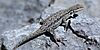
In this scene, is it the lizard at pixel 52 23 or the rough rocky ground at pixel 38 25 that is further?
the lizard at pixel 52 23

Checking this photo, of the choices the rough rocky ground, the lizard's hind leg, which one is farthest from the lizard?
the rough rocky ground

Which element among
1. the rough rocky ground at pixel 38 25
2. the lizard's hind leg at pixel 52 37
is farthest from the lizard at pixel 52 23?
the rough rocky ground at pixel 38 25

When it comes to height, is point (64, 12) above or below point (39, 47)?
above

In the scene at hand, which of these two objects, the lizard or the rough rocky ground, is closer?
the rough rocky ground

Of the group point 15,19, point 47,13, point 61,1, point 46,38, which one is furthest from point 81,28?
point 15,19

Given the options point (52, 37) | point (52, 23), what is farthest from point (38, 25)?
point (52, 37)

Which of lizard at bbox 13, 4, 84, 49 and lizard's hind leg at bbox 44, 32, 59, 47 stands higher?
lizard at bbox 13, 4, 84, 49

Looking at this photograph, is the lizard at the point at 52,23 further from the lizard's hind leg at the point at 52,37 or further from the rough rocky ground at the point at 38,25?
the rough rocky ground at the point at 38,25

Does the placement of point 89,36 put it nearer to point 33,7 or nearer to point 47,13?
point 47,13

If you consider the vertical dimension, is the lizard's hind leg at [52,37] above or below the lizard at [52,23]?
below

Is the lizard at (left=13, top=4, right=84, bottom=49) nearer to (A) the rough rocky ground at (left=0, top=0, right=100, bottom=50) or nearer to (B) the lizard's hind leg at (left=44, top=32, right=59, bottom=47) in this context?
(B) the lizard's hind leg at (left=44, top=32, right=59, bottom=47)

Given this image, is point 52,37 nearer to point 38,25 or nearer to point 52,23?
point 52,23
